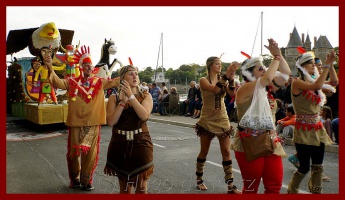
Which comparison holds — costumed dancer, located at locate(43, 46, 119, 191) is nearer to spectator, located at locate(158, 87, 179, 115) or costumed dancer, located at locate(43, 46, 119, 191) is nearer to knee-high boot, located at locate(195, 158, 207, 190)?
knee-high boot, located at locate(195, 158, 207, 190)

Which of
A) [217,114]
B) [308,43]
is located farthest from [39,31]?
[308,43]

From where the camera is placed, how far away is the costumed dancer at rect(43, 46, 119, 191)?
535 cm

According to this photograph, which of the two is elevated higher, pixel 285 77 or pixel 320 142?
pixel 285 77

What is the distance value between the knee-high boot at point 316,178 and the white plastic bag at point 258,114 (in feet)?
3.89

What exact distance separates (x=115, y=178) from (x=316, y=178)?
315 cm

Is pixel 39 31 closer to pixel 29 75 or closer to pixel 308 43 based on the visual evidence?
pixel 29 75

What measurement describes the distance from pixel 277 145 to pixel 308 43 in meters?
106

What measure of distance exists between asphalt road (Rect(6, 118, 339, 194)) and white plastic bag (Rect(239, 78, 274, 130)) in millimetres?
1811

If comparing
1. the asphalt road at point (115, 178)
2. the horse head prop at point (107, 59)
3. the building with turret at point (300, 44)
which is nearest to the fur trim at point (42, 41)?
the asphalt road at point (115, 178)

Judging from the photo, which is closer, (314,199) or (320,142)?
(314,199)

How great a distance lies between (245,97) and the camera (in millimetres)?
3848

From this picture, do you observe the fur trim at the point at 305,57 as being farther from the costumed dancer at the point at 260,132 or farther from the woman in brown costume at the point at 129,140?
the woman in brown costume at the point at 129,140

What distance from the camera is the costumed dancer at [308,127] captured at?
14.8 feet

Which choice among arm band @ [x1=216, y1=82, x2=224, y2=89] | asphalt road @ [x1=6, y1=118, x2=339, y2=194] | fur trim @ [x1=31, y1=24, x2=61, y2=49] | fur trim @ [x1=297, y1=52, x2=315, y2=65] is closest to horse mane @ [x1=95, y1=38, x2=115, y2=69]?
asphalt road @ [x1=6, y1=118, x2=339, y2=194]
